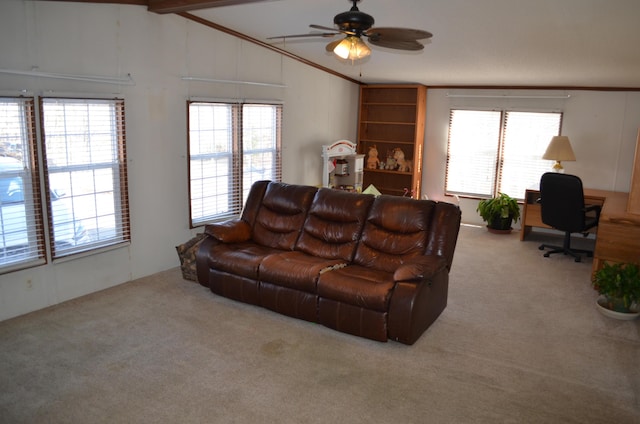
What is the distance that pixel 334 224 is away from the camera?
4.41m

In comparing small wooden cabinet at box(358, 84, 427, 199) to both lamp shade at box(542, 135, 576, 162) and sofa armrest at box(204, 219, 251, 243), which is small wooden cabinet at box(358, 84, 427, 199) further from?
sofa armrest at box(204, 219, 251, 243)

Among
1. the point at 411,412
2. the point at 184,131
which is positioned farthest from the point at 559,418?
the point at 184,131

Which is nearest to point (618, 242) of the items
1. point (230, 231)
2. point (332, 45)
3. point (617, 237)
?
point (617, 237)

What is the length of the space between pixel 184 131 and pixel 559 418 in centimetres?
409

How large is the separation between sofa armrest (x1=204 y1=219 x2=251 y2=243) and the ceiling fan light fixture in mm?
1926

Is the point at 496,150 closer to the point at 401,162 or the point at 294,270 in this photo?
the point at 401,162

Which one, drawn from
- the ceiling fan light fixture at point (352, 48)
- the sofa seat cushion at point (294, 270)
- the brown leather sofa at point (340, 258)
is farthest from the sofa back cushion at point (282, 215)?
the ceiling fan light fixture at point (352, 48)

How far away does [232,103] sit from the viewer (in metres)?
5.58

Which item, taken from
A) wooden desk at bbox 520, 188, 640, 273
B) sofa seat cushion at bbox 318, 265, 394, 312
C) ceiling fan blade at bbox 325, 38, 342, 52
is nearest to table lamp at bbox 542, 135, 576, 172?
wooden desk at bbox 520, 188, 640, 273

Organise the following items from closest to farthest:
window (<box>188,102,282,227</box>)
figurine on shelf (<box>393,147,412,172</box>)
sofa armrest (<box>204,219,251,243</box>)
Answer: sofa armrest (<box>204,219,251,243</box>), window (<box>188,102,282,227</box>), figurine on shelf (<box>393,147,412,172</box>)

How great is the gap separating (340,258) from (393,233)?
498 millimetres

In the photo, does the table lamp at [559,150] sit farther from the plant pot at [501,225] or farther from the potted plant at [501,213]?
the plant pot at [501,225]

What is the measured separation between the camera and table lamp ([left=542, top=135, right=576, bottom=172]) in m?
6.50

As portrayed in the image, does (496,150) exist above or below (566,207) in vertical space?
above
